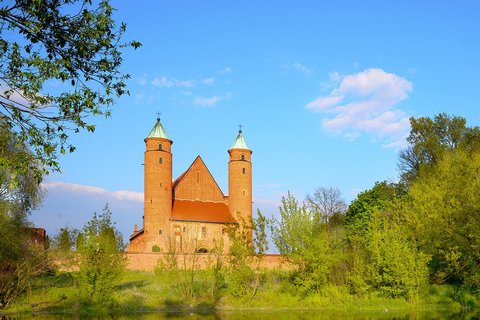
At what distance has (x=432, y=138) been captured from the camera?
4191 cm

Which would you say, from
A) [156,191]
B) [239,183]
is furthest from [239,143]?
[156,191]

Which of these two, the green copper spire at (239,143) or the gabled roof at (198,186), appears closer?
the gabled roof at (198,186)

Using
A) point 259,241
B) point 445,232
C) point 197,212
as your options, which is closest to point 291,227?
point 259,241

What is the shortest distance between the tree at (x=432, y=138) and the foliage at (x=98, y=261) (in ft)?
89.2

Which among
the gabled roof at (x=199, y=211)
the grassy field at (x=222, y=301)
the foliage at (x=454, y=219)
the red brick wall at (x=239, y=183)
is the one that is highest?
the red brick wall at (x=239, y=183)

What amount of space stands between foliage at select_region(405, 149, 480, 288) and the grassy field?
1529 mm

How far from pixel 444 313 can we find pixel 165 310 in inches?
544

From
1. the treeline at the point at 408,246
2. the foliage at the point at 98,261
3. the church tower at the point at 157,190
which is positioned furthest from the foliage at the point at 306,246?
the church tower at the point at 157,190

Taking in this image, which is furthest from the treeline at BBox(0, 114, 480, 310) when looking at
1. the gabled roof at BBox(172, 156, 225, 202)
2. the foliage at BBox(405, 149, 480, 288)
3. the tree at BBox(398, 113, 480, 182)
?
the gabled roof at BBox(172, 156, 225, 202)

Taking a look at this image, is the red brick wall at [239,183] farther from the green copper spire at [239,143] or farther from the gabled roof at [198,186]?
the gabled roof at [198,186]

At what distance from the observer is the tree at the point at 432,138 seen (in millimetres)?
41156

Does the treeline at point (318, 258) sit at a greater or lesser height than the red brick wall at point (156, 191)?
lesser

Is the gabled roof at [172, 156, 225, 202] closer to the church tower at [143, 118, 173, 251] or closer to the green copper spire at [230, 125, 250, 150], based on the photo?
the church tower at [143, 118, 173, 251]

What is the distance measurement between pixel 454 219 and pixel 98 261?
1850 centimetres
